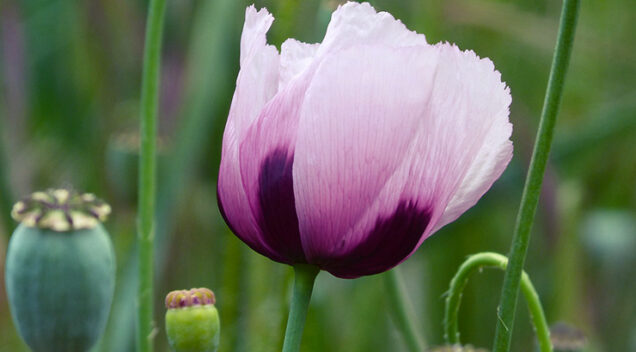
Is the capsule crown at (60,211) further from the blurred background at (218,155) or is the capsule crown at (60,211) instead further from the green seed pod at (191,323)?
the blurred background at (218,155)

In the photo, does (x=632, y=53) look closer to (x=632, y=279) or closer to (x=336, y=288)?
(x=632, y=279)

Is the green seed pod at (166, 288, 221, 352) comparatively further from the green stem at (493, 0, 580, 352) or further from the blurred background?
the blurred background

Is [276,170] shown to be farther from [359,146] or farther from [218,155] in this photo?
[218,155]

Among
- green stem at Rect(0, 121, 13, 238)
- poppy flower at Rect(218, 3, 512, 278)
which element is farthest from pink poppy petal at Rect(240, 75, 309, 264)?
green stem at Rect(0, 121, 13, 238)

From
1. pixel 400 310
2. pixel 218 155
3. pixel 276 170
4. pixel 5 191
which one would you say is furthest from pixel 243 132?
pixel 218 155

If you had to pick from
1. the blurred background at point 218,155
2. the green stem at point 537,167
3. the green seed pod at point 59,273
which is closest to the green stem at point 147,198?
the green seed pod at point 59,273

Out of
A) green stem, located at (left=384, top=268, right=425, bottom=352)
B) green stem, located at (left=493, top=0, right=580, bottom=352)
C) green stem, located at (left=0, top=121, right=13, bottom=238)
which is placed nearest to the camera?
green stem, located at (left=493, top=0, right=580, bottom=352)
